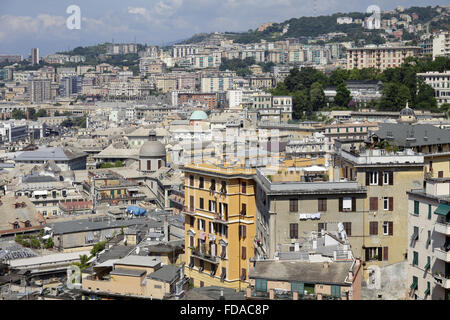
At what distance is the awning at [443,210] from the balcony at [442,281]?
939mm

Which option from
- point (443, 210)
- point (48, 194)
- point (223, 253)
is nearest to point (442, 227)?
point (443, 210)

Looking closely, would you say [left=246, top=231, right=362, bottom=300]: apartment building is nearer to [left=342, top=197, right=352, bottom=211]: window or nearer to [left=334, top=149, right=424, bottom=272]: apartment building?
[left=342, top=197, right=352, bottom=211]: window

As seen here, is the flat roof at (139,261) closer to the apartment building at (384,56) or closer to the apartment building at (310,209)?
the apartment building at (310,209)

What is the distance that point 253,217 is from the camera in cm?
1673

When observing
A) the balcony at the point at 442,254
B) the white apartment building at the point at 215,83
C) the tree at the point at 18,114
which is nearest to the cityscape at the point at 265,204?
the balcony at the point at 442,254

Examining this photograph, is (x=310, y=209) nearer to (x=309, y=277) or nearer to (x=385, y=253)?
(x=385, y=253)

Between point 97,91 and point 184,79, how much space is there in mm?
19494

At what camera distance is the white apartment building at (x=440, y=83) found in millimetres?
52812

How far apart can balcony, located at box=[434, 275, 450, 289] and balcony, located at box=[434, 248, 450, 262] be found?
276 mm

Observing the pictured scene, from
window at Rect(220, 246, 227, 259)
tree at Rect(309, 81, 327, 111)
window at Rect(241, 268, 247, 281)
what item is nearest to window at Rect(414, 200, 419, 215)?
window at Rect(241, 268, 247, 281)

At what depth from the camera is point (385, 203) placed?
47.0ft

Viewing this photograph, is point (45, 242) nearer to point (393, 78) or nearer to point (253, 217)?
point (253, 217)

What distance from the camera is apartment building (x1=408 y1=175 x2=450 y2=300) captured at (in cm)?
1130
